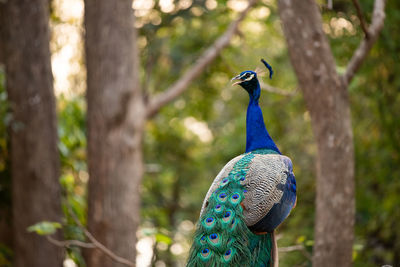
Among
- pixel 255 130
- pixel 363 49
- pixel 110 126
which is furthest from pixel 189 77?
pixel 255 130

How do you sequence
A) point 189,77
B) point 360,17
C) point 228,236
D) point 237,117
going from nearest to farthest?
1. point 228,236
2. point 360,17
3. point 189,77
4. point 237,117

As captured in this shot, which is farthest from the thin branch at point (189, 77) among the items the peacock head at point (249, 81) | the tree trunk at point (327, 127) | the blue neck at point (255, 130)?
the peacock head at point (249, 81)

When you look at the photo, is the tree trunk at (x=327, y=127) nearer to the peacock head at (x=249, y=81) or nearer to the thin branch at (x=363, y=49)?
the thin branch at (x=363, y=49)

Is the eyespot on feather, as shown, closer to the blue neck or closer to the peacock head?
the blue neck

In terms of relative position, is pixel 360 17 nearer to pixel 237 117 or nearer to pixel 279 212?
pixel 279 212

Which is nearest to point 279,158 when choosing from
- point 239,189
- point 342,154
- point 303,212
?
point 239,189

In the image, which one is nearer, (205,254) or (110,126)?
(205,254)

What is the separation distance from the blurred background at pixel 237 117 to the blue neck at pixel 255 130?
1037 millimetres

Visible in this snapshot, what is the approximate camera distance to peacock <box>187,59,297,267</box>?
2172mm

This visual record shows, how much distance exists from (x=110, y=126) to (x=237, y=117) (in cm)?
309

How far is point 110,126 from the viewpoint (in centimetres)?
443

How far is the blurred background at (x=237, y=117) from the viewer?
5027 millimetres

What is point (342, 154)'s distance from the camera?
10.2 ft

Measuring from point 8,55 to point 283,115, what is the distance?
440cm
